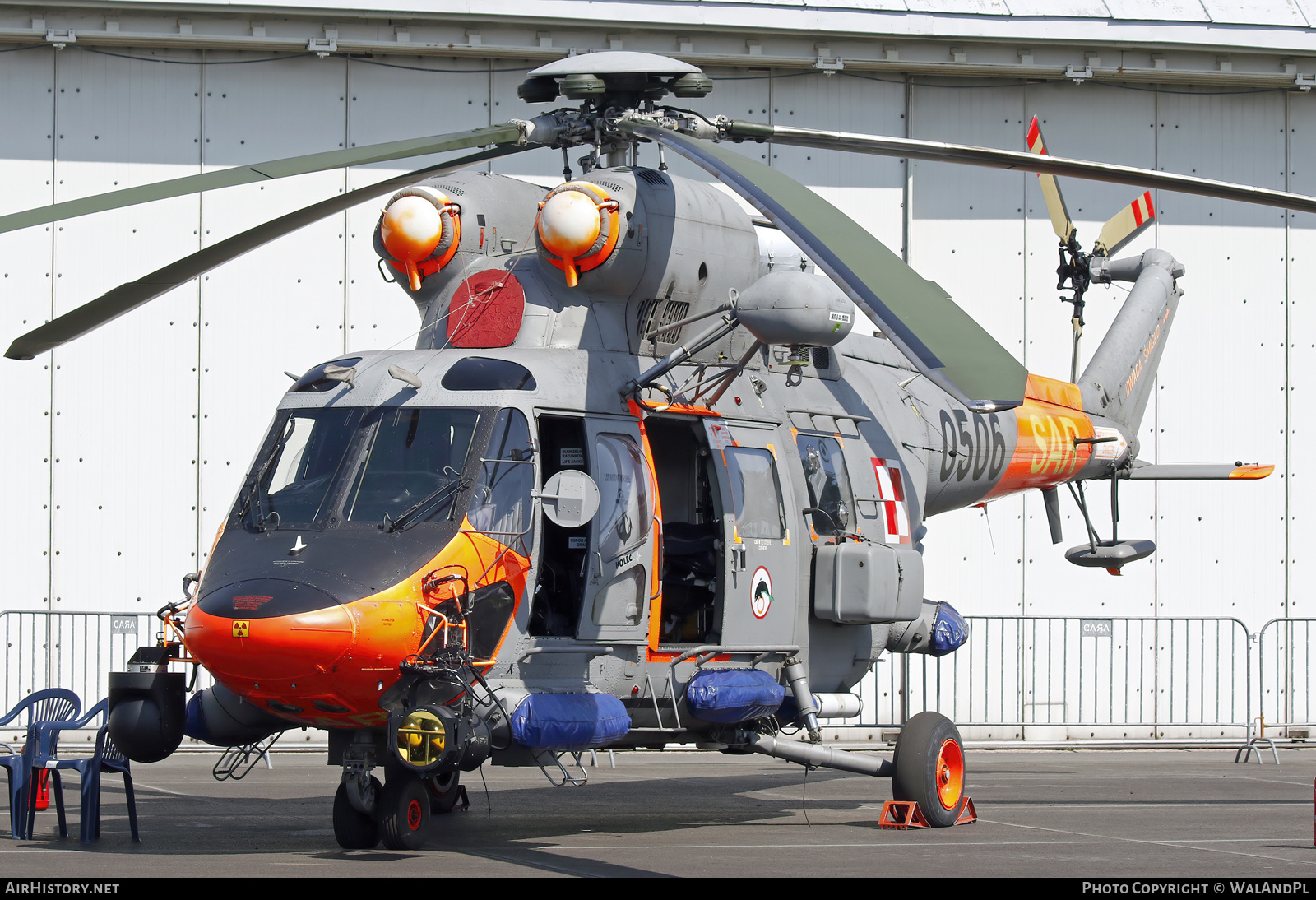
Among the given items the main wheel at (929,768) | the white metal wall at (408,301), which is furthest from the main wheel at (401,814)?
the white metal wall at (408,301)

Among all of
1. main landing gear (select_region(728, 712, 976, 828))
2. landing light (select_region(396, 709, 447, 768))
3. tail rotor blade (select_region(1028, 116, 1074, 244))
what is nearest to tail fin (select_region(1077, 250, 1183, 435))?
tail rotor blade (select_region(1028, 116, 1074, 244))

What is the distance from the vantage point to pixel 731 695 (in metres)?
9.23

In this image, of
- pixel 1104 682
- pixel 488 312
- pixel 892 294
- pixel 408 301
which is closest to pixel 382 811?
pixel 488 312

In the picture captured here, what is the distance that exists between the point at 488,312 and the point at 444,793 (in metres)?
3.25

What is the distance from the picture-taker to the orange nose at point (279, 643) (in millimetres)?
7520

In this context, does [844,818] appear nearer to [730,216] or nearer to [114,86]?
[730,216]

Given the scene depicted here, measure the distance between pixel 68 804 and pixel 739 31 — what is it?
34.3 feet

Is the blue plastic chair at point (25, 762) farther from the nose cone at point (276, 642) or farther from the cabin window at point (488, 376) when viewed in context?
the cabin window at point (488, 376)

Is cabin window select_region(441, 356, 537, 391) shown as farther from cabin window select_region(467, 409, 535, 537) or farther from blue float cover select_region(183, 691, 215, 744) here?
blue float cover select_region(183, 691, 215, 744)

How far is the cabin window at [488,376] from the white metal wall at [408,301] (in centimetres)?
795

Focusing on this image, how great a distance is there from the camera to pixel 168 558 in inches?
627

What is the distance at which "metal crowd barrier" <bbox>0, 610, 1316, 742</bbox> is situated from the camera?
56.7ft

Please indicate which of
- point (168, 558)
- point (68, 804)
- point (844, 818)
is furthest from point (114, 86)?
point (844, 818)

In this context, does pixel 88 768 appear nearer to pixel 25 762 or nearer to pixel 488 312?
pixel 25 762
